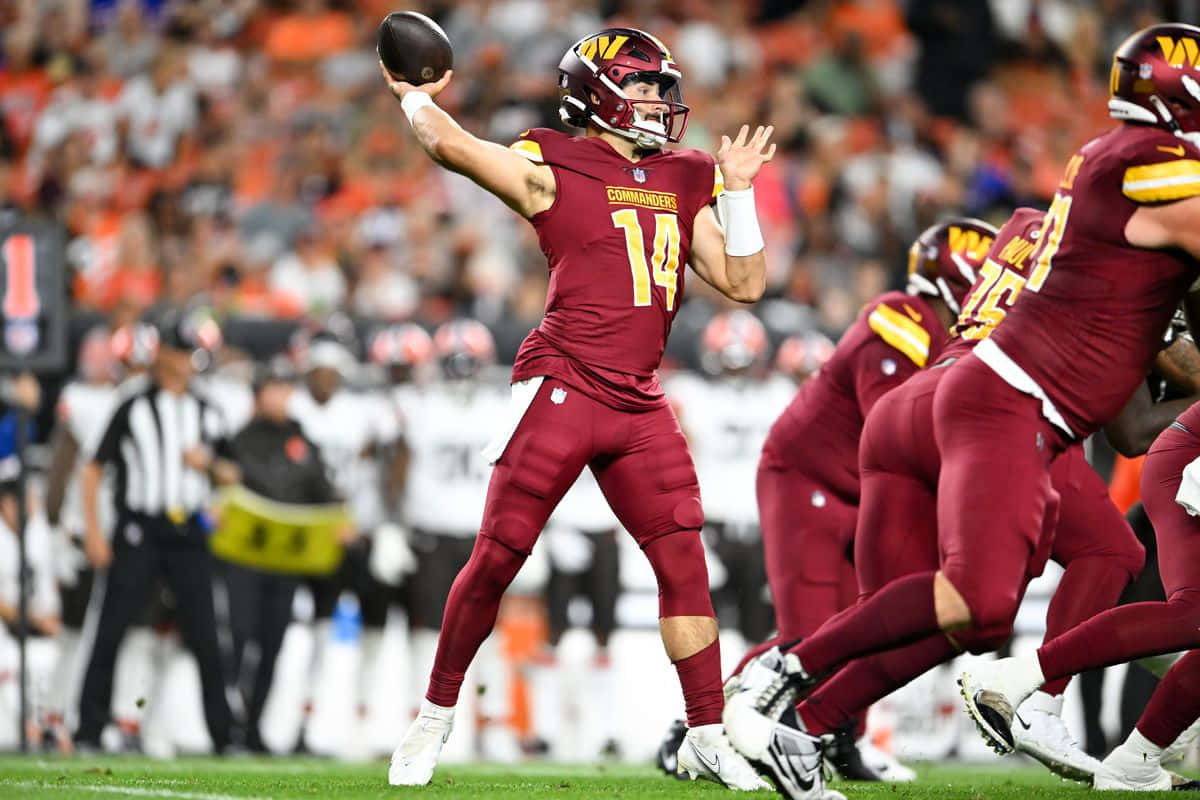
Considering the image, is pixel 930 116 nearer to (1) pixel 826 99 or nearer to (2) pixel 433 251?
(1) pixel 826 99

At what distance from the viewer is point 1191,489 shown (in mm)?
5453

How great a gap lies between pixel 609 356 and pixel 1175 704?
201 centimetres

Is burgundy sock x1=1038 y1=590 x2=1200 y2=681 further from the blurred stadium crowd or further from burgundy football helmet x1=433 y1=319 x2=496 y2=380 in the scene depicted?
the blurred stadium crowd

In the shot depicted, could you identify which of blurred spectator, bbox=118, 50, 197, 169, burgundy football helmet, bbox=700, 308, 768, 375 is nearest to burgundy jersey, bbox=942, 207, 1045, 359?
burgundy football helmet, bbox=700, 308, 768, 375

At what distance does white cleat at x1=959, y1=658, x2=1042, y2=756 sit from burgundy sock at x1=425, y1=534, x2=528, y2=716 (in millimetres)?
1367

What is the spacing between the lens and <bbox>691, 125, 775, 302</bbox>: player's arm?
568 cm

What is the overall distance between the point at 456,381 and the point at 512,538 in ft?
15.3

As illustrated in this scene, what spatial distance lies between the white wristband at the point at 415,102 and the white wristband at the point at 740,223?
926 mm

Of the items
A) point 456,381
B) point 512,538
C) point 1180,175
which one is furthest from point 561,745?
point 1180,175

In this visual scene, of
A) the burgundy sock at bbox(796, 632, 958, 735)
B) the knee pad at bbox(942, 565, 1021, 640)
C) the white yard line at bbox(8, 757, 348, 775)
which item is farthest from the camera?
the white yard line at bbox(8, 757, 348, 775)

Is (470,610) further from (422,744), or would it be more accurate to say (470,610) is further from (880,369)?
(880,369)

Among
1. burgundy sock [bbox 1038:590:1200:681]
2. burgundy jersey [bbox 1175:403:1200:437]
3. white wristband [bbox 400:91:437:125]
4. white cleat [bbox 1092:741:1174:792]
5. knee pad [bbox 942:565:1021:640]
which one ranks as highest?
white wristband [bbox 400:91:437:125]

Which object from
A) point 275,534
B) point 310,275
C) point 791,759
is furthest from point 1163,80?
point 310,275

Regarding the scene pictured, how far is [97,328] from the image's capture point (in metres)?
10.5
